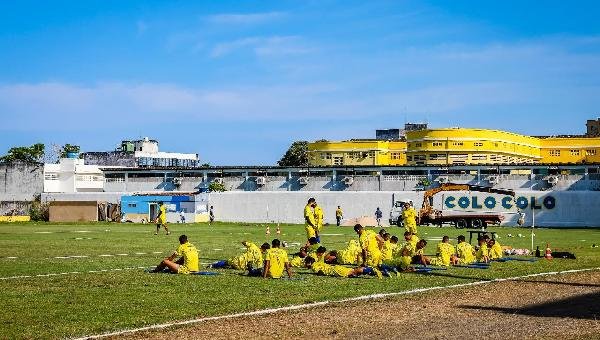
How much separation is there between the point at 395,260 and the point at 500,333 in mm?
11901

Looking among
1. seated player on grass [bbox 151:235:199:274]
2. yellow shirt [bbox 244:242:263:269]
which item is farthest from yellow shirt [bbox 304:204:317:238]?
seated player on grass [bbox 151:235:199:274]

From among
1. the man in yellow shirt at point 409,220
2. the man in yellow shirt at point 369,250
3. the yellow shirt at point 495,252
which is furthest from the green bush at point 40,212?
the man in yellow shirt at point 369,250

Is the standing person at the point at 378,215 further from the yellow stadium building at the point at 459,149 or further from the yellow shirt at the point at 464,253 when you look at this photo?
the yellow shirt at the point at 464,253

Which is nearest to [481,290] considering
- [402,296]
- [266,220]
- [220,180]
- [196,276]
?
[402,296]

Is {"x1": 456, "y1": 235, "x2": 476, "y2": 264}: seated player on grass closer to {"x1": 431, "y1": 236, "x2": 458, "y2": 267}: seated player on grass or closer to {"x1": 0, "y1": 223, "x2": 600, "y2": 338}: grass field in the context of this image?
{"x1": 431, "y1": 236, "x2": 458, "y2": 267}: seated player on grass

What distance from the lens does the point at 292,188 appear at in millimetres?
94562

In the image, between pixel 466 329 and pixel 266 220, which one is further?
pixel 266 220

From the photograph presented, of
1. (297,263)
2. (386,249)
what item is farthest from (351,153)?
(297,263)

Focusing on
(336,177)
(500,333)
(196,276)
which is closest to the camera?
(500,333)

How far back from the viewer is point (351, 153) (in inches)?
4840

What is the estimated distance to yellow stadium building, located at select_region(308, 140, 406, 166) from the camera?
12262cm

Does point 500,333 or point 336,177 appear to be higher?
point 336,177

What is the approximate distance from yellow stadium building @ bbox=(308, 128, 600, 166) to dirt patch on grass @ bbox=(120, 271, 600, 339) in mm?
90708

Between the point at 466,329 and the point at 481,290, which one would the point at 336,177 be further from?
the point at 466,329
